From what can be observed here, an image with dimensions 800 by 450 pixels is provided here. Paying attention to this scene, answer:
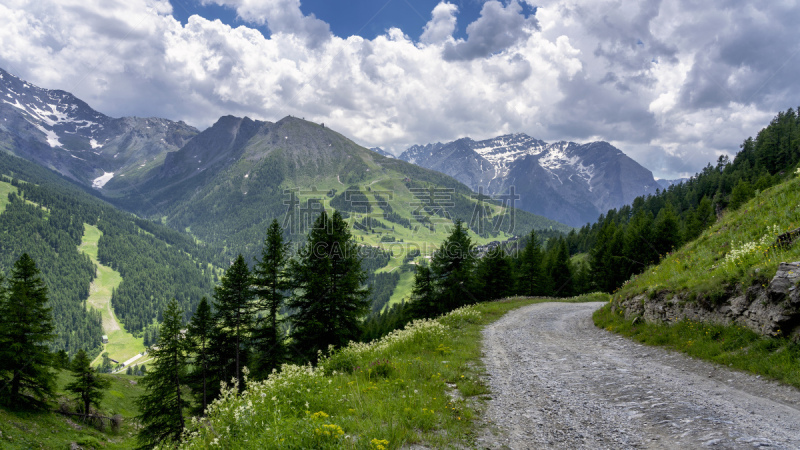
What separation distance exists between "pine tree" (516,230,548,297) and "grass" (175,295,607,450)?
48083 millimetres

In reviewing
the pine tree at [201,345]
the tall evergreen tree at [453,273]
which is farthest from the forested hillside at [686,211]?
the pine tree at [201,345]

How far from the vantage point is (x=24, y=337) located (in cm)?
2962

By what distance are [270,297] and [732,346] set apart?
26378 mm

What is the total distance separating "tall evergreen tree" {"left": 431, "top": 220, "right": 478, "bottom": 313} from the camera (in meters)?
44.0

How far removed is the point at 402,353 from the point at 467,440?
6989 millimetres

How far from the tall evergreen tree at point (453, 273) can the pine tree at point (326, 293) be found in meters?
18.9

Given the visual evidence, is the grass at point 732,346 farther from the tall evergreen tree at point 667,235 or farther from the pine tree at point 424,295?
the tall evergreen tree at point 667,235

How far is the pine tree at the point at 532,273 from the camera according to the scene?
56188 millimetres

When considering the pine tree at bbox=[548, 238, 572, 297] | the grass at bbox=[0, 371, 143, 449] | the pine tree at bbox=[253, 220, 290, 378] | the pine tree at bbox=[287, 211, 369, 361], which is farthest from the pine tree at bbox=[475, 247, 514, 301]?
the grass at bbox=[0, 371, 143, 449]

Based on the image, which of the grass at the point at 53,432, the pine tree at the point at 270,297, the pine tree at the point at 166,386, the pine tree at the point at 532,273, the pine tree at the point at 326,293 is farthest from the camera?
the pine tree at the point at 532,273

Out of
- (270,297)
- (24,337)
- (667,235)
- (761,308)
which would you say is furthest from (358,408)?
(667,235)

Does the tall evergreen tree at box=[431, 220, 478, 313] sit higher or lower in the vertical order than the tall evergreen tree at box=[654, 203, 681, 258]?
lower

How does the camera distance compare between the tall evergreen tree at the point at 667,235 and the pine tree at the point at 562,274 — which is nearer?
the tall evergreen tree at the point at 667,235

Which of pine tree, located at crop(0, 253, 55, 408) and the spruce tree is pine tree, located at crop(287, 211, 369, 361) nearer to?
pine tree, located at crop(0, 253, 55, 408)
